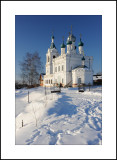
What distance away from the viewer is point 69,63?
60.4 feet

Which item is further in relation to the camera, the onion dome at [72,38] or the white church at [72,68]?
the onion dome at [72,38]

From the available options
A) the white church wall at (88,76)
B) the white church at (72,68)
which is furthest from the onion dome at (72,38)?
the white church wall at (88,76)

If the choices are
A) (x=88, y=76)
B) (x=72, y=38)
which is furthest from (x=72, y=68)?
(x=72, y=38)

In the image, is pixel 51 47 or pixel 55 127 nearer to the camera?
pixel 55 127

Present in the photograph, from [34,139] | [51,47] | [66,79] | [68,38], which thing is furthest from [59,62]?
[34,139]

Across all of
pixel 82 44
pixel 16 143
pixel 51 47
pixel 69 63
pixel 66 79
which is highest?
pixel 51 47

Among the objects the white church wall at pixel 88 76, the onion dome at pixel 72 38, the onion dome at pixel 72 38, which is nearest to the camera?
the white church wall at pixel 88 76

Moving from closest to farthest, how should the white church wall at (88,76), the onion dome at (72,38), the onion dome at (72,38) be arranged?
1. the white church wall at (88,76)
2. the onion dome at (72,38)
3. the onion dome at (72,38)

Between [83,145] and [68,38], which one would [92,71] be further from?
[83,145]

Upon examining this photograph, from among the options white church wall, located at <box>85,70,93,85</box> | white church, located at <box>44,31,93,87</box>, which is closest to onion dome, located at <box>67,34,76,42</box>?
white church, located at <box>44,31,93,87</box>

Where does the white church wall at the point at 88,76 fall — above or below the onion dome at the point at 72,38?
below

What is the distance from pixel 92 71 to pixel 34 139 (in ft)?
52.2

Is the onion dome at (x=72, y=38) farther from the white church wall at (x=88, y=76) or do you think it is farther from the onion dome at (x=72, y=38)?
the white church wall at (x=88, y=76)

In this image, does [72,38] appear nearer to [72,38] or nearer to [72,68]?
[72,38]
